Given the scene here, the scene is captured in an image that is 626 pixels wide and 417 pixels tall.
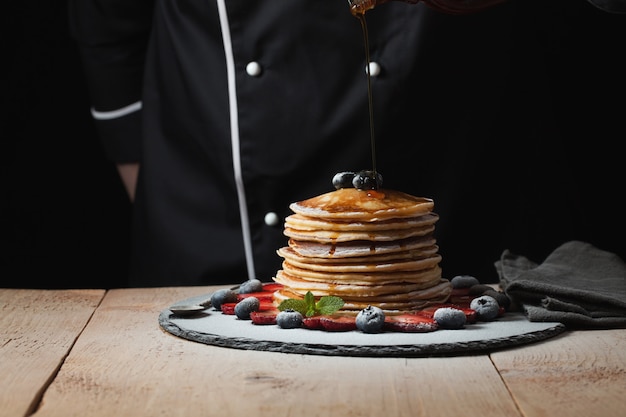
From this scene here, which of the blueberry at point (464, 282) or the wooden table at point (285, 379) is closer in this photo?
the wooden table at point (285, 379)

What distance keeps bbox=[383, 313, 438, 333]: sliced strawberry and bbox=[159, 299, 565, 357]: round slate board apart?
1 centimetres

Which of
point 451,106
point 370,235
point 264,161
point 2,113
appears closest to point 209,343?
point 370,235

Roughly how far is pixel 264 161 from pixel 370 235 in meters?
0.79

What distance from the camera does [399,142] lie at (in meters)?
2.22

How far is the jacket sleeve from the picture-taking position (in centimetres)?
267

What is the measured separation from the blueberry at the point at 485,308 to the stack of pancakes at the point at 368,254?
3.1 inches

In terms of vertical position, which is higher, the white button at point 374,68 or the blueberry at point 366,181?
the white button at point 374,68

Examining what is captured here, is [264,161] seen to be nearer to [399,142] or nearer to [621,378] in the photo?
[399,142]

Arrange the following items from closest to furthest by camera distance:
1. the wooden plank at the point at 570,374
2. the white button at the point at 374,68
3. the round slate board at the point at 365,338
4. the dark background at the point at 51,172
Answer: the wooden plank at the point at 570,374
the round slate board at the point at 365,338
the white button at the point at 374,68
the dark background at the point at 51,172

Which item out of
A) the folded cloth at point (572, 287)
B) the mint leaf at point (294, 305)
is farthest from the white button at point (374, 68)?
the mint leaf at point (294, 305)

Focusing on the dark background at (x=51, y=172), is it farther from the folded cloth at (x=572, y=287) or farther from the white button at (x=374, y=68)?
the folded cloth at (x=572, y=287)

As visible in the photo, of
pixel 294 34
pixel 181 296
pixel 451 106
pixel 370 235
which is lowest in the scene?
pixel 181 296

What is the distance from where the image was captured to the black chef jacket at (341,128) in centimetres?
220

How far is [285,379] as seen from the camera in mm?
1158
